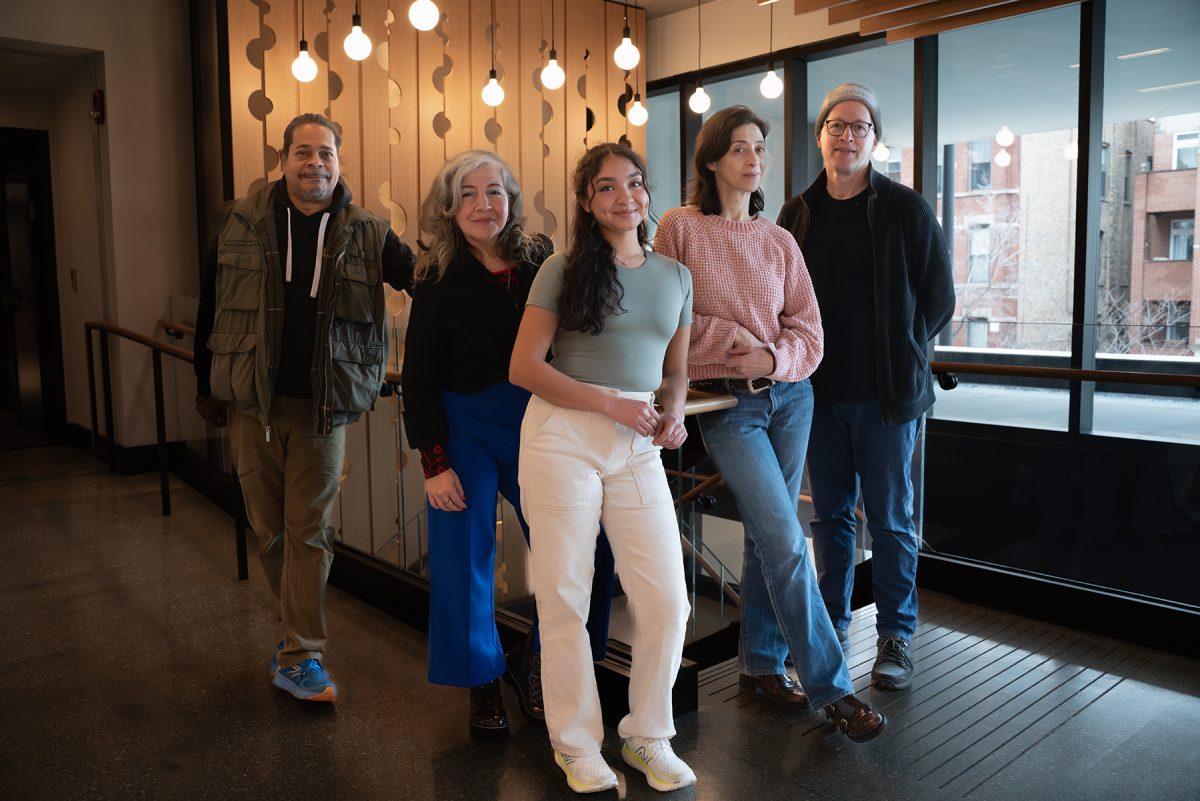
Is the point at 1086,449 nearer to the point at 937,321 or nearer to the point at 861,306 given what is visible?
the point at 937,321

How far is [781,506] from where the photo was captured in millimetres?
2586

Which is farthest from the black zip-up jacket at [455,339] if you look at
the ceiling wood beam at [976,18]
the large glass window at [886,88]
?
the large glass window at [886,88]

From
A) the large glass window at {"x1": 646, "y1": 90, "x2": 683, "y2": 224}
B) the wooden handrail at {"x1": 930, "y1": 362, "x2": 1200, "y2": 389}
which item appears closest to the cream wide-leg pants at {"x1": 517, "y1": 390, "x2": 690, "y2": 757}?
the wooden handrail at {"x1": 930, "y1": 362, "x2": 1200, "y2": 389}

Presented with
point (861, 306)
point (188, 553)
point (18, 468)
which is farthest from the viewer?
point (18, 468)

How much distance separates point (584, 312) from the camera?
2191mm

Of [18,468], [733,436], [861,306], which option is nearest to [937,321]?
[861,306]

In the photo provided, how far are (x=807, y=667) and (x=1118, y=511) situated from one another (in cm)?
171

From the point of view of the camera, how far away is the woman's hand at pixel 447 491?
2506 millimetres

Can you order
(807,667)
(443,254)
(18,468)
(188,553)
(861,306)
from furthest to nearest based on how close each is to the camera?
(18,468), (188,553), (861,306), (807,667), (443,254)

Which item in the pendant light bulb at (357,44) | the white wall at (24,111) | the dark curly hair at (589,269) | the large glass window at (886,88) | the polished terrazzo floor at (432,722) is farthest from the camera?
the white wall at (24,111)

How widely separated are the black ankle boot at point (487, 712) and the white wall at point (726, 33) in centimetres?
505

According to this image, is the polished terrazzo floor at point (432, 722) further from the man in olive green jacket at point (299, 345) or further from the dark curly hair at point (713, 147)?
the dark curly hair at point (713, 147)

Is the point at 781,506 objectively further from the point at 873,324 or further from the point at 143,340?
the point at 143,340

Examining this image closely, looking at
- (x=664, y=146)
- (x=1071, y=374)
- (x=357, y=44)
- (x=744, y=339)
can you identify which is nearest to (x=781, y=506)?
(x=744, y=339)
